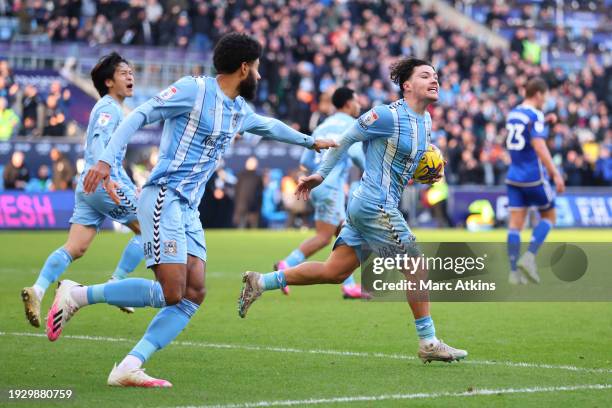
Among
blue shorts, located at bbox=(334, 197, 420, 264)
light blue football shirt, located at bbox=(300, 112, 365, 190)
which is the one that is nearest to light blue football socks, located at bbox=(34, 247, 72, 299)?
blue shorts, located at bbox=(334, 197, 420, 264)

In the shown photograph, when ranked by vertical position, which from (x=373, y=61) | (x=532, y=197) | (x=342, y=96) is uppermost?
(x=373, y=61)

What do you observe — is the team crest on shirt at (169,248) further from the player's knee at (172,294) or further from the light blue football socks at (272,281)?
the light blue football socks at (272,281)

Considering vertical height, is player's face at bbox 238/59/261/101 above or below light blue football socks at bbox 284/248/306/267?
above

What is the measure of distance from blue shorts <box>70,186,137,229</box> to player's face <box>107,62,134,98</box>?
Answer: 903 millimetres

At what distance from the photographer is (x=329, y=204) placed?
547 inches

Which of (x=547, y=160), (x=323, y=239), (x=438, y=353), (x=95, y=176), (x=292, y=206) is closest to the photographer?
(x=95, y=176)

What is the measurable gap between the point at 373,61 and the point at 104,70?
28364mm

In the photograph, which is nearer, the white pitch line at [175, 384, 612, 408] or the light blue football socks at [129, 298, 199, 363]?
the white pitch line at [175, 384, 612, 408]

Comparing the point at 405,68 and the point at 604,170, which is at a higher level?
the point at 405,68

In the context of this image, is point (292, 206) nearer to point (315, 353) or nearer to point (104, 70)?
point (104, 70)

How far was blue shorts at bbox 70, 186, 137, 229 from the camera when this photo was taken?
10.8m

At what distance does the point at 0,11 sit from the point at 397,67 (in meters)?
27.6

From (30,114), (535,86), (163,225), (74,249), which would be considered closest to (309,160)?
(535,86)

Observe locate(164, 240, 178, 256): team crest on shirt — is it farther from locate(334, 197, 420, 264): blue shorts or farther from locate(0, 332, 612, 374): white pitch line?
locate(0, 332, 612, 374): white pitch line
